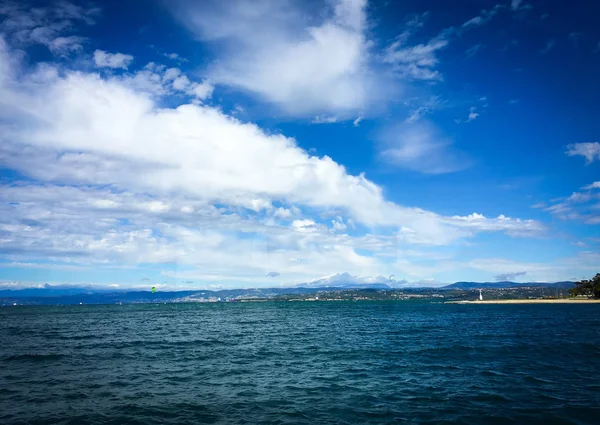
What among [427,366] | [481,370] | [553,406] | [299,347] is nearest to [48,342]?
[299,347]

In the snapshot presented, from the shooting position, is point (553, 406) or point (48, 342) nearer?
point (553, 406)

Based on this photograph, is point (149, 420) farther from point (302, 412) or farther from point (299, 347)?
point (299, 347)

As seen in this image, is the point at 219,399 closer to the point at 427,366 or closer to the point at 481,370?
the point at 427,366

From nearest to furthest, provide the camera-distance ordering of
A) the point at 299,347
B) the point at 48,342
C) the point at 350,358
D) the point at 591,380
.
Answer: the point at 591,380
the point at 350,358
the point at 299,347
the point at 48,342

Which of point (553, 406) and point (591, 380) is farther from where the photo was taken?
point (591, 380)

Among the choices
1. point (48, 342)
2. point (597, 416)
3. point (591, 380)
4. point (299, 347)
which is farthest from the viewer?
point (48, 342)

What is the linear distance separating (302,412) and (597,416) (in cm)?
1693

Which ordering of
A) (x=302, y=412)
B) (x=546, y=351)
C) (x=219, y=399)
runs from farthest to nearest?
(x=546, y=351) < (x=219, y=399) < (x=302, y=412)

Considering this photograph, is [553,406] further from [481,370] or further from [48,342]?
[48,342]

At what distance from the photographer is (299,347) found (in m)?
49.3

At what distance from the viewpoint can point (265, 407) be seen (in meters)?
23.1

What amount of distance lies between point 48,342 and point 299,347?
41442 mm

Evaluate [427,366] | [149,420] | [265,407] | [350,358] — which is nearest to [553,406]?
[427,366]

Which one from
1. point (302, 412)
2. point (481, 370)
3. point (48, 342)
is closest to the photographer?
point (302, 412)
